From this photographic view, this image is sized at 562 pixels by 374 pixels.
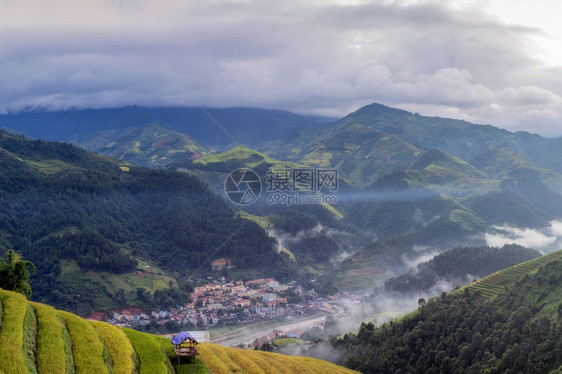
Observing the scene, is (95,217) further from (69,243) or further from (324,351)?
(324,351)

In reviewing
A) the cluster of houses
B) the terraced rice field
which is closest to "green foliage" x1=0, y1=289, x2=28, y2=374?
the terraced rice field

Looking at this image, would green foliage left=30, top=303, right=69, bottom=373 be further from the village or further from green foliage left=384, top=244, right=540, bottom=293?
green foliage left=384, top=244, right=540, bottom=293

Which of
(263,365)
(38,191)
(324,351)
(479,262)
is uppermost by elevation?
(263,365)

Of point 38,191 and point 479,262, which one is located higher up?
point 38,191

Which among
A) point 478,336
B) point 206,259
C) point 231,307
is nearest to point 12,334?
point 478,336

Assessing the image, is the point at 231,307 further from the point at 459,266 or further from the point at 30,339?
the point at 30,339

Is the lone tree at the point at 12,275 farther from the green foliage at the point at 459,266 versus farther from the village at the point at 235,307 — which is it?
the green foliage at the point at 459,266

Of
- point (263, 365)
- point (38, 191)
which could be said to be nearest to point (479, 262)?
point (263, 365)
